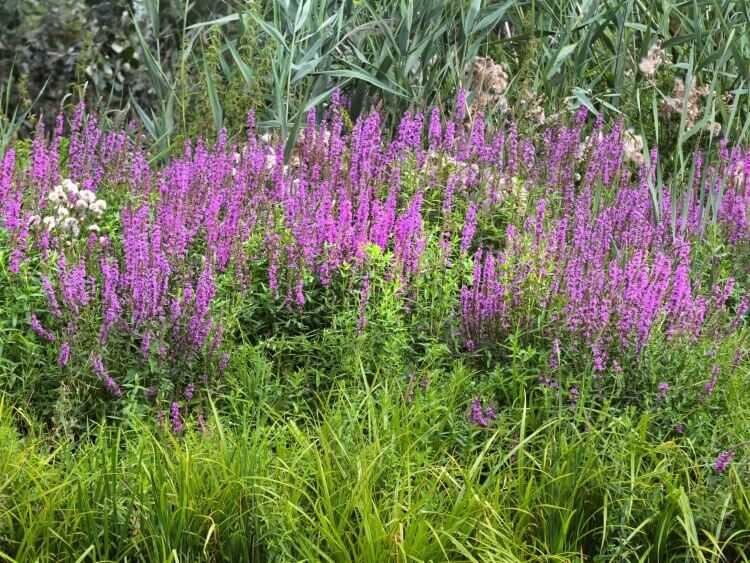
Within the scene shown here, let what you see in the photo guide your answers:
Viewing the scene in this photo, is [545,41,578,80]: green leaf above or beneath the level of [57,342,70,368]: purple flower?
above

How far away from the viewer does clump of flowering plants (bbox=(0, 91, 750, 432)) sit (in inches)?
149

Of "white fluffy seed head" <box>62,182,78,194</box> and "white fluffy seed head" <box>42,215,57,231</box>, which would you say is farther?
"white fluffy seed head" <box>62,182,78,194</box>

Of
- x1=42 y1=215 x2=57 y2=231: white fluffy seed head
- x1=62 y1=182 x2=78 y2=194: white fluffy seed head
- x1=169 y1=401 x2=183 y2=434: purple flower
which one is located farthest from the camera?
x1=62 y1=182 x2=78 y2=194: white fluffy seed head

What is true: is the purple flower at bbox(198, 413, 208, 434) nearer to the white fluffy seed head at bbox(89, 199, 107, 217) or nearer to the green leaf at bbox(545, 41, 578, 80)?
the white fluffy seed head at bbox(89, 199, 107, 217)

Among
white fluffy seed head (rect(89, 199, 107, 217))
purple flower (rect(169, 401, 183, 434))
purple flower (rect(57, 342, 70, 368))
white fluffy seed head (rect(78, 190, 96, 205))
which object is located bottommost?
purple flower (rect(169, 401, 183, 434))

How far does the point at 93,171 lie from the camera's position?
17.1 ft

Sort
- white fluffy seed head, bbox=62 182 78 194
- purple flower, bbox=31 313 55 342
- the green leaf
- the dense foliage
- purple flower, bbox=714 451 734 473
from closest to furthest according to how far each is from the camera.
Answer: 1. the dense foliage
2. purple flower, bbox=714 451 734 473
3. purple flower, bbox=31 313 55 342
4. white fluffy seed head, bbox=62 182 78 194
5. the green leaf

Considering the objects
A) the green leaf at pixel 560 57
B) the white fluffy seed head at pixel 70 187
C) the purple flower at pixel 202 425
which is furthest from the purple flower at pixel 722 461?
the green leaf at pixel 560 57

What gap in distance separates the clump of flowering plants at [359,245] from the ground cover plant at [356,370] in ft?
0.05

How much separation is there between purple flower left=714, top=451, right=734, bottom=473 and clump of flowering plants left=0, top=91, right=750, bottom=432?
51 cm

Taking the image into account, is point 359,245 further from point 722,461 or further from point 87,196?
point 722,461

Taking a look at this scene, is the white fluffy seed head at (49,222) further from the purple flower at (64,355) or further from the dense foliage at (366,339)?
the purple flower at (64,355)

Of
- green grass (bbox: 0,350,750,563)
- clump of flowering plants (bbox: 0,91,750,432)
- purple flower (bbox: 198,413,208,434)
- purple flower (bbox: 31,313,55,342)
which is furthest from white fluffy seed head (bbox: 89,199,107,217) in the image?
purple flower (bbox: 198,413,208,434)

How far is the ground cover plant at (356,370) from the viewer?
10.3 ft
